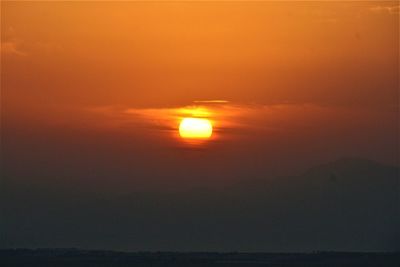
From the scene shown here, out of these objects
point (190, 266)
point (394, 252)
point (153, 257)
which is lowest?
point (190, 266)

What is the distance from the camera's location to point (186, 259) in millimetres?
53719

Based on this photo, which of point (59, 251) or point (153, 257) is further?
point (59, 251)

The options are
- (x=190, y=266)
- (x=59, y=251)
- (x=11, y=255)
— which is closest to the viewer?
(x=190, y=266)

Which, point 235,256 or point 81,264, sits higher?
point 235,256

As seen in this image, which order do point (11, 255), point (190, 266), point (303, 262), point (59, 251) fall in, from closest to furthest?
1. point (190, 266)
2. point (303, 262)
3. point (11, 255)
4. point (59, 251)

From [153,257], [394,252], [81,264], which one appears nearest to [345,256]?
[394,252]

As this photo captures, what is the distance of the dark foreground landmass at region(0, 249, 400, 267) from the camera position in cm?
5059

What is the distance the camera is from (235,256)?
192ft

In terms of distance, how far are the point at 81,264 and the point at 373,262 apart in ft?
43.3

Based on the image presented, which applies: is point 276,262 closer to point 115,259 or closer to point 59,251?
point 115,259

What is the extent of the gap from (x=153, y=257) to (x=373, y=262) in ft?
34.6

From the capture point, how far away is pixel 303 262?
171 feet

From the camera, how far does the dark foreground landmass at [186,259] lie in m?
50.6

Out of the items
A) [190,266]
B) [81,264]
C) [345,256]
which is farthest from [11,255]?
[345,256]
